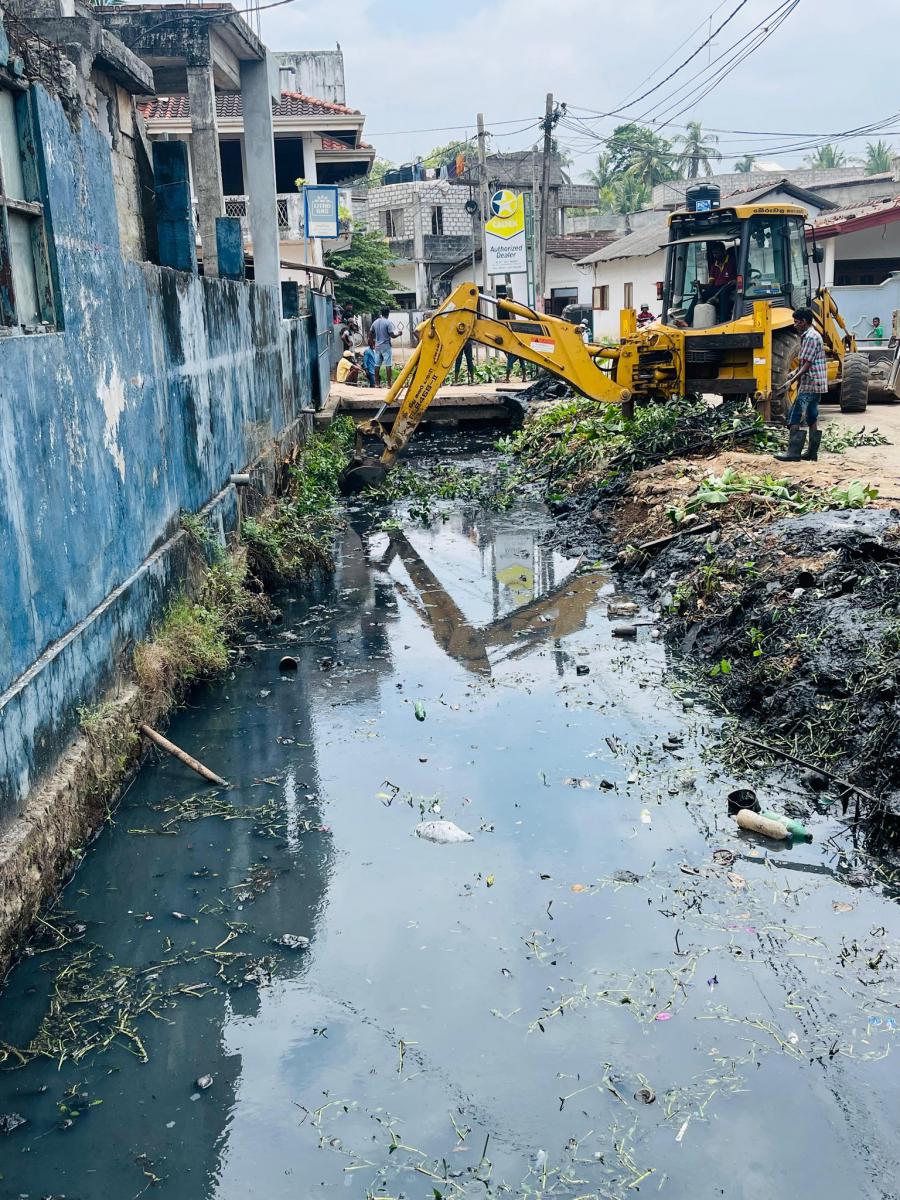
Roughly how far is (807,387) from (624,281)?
80.1ft

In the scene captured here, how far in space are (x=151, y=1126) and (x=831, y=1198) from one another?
77.8 inches

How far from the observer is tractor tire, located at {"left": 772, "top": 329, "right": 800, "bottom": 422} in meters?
12.3

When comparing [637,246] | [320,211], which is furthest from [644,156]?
[320,211]

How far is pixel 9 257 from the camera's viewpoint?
423cm

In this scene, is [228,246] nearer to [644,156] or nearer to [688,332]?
[688,332]

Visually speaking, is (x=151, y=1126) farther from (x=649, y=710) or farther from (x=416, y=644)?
(x=416, y=644)

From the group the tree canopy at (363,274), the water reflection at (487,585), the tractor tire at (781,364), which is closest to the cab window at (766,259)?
the tractor tire at (781,364)

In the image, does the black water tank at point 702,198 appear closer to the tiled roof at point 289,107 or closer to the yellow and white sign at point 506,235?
the yellow and white sign at point 506,235

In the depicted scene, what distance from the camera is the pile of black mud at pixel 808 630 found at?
5.14 metres

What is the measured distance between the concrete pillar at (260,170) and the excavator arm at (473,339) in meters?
4.59

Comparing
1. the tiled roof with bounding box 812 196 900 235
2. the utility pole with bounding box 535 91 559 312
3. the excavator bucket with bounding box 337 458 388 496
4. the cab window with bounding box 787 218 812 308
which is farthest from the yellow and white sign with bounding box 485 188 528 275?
the excavator bucket with bounding box 337 458 388 496

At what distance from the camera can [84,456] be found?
16.5 ft

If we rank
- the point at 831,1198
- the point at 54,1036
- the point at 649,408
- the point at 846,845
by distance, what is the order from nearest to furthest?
the point at 831,1198
the point at 54,1036
the point at 846,845
the point at 649,408

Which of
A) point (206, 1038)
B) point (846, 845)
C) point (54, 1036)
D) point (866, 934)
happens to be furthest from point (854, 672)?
point (54, 1036)
